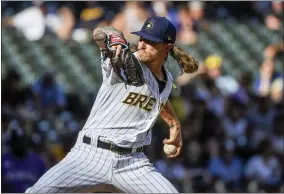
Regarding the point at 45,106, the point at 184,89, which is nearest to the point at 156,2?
the point at 184,89

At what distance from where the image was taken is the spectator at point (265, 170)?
33.8 feet

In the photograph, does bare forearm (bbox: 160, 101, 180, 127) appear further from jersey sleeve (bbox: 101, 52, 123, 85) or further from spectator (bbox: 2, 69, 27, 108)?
spectator (bbox: 2, 69, 27, 108)

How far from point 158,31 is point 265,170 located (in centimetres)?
541

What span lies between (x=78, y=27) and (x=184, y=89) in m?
2.16

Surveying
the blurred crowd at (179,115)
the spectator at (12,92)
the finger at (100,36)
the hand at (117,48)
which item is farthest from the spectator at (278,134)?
the hand at (117,48)

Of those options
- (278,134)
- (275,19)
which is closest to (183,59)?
(278,134)

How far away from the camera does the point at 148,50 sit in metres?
5.39

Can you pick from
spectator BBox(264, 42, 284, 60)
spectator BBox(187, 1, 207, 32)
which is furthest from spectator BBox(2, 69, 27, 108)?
spectator BBox(264, 42, 284, 60)

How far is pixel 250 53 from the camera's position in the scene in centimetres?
1348

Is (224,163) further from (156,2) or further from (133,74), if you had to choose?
(133,74)

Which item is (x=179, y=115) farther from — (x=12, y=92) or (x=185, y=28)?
(x=185, y=28)

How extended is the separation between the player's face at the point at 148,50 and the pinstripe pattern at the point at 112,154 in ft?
0.21

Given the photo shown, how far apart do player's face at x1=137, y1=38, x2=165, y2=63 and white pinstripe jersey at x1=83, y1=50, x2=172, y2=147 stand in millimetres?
55

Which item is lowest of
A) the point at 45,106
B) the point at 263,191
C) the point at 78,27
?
the point at 263,191
